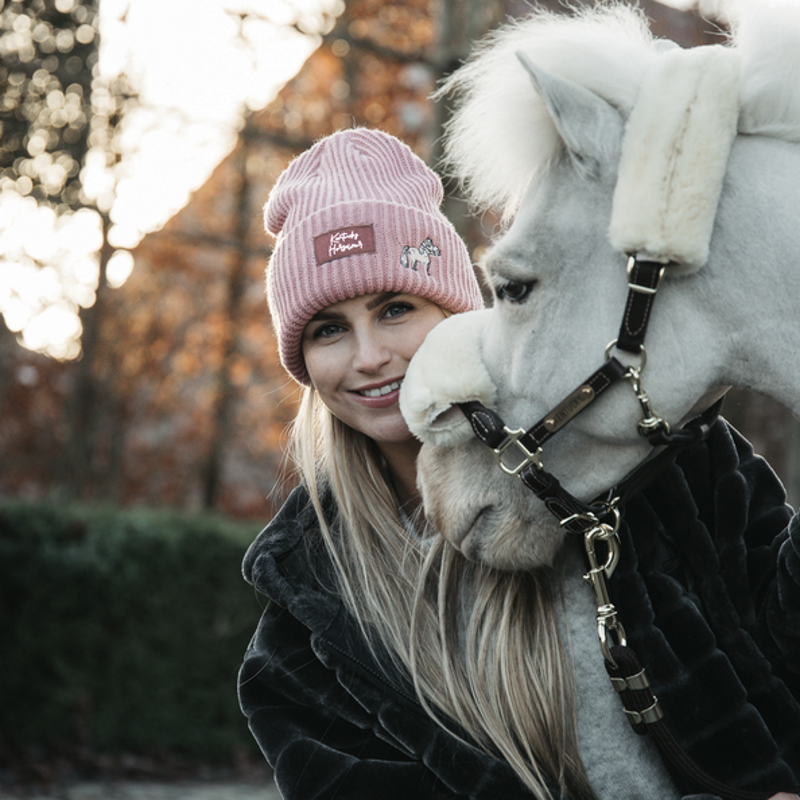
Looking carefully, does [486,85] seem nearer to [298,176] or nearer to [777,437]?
[298,176]

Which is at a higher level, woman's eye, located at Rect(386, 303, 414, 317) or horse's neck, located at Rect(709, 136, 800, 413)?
horse's neck, located at Rect(709, 136, 800, 413)

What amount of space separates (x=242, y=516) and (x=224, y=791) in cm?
894

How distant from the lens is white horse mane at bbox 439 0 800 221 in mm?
1414

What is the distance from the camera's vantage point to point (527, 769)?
5.72ft

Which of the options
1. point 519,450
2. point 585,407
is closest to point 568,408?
point 585,407

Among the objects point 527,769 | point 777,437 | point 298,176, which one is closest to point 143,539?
point 298,176

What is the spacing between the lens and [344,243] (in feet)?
7.02

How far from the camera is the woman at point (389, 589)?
178cm

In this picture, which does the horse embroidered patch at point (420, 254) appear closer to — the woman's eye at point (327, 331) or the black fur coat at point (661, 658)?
the woman's eye at point (327, 331)

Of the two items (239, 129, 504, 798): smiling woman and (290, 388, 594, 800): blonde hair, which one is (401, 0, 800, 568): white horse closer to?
(290, 388, 594, 800): blonde hair

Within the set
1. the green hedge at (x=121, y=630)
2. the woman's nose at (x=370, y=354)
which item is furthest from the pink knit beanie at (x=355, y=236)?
the green hedge at (x=121, y=630)

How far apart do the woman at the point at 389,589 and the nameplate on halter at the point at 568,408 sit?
1.37 feet

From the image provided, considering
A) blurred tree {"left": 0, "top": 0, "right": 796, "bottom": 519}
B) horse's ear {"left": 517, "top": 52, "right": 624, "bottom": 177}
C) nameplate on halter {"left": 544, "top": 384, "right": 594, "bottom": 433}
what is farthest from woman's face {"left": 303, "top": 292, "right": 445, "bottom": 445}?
blurred tree {"left": 0, "top": 0, "right": 796, "bottom": 519}

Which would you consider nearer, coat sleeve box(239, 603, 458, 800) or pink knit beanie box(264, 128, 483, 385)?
coat sleeve box(239, 603, 458, 800)
